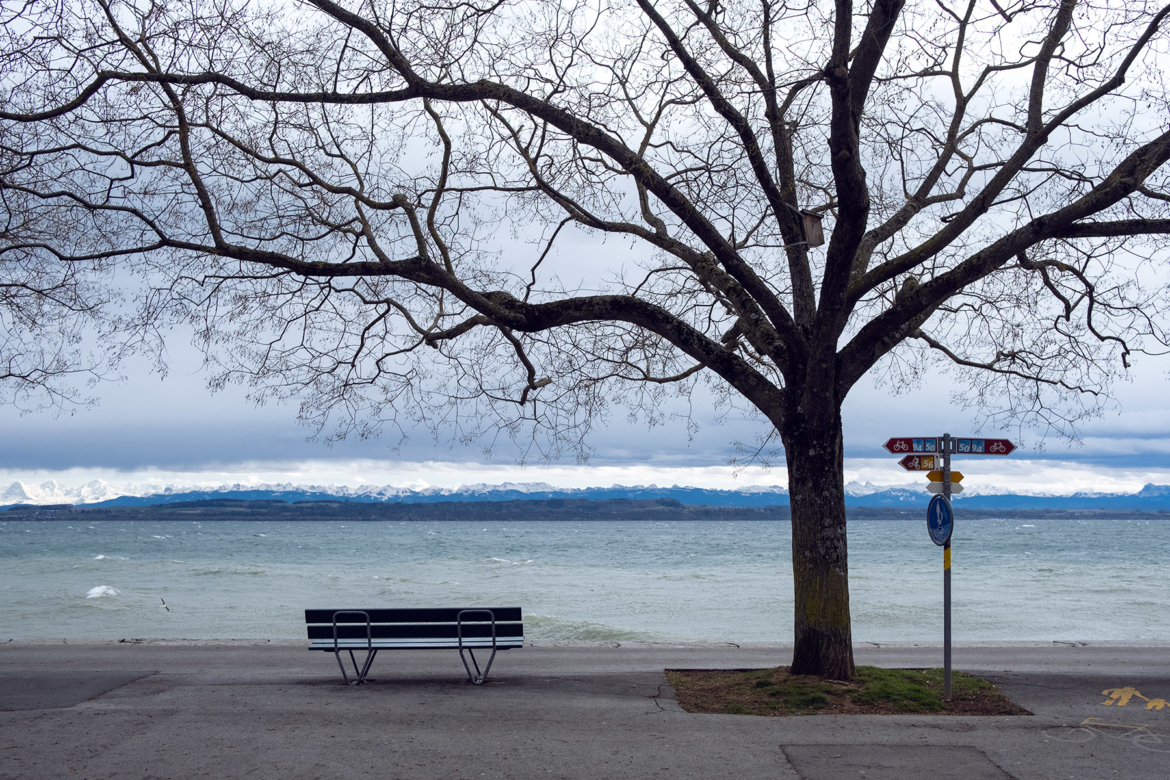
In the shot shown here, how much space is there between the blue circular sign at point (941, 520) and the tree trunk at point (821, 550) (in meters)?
0.83

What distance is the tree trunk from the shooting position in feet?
28.9

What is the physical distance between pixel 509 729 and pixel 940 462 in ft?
15.3

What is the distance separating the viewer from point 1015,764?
640 cm

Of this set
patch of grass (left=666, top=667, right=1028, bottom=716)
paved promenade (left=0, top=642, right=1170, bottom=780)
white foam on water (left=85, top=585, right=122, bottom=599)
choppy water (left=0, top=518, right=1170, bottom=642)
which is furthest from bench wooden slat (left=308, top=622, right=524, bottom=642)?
white foam on water (left=85, top=585, right=122, bottom=599)

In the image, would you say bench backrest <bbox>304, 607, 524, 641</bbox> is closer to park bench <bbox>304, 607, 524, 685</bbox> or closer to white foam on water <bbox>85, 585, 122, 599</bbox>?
park bench <bbox>304, 607, 524, 685</bbox>

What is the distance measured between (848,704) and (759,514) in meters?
182

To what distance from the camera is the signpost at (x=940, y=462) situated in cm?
847

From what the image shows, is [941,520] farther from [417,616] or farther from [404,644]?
[404,644]

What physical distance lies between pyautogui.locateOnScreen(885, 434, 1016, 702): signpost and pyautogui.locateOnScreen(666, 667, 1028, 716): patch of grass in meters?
0.35

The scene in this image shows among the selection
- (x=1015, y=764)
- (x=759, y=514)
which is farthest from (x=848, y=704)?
(x=759, y=514)

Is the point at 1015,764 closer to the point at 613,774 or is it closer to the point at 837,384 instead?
the point at 613,774

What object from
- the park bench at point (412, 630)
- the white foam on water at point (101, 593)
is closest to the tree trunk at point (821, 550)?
the park bench at point (412, 630)

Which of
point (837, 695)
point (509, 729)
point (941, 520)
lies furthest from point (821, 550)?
point (509, 729)

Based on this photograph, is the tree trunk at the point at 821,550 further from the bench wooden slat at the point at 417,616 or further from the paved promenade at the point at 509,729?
the bench wooden slat at the point at 417,616
